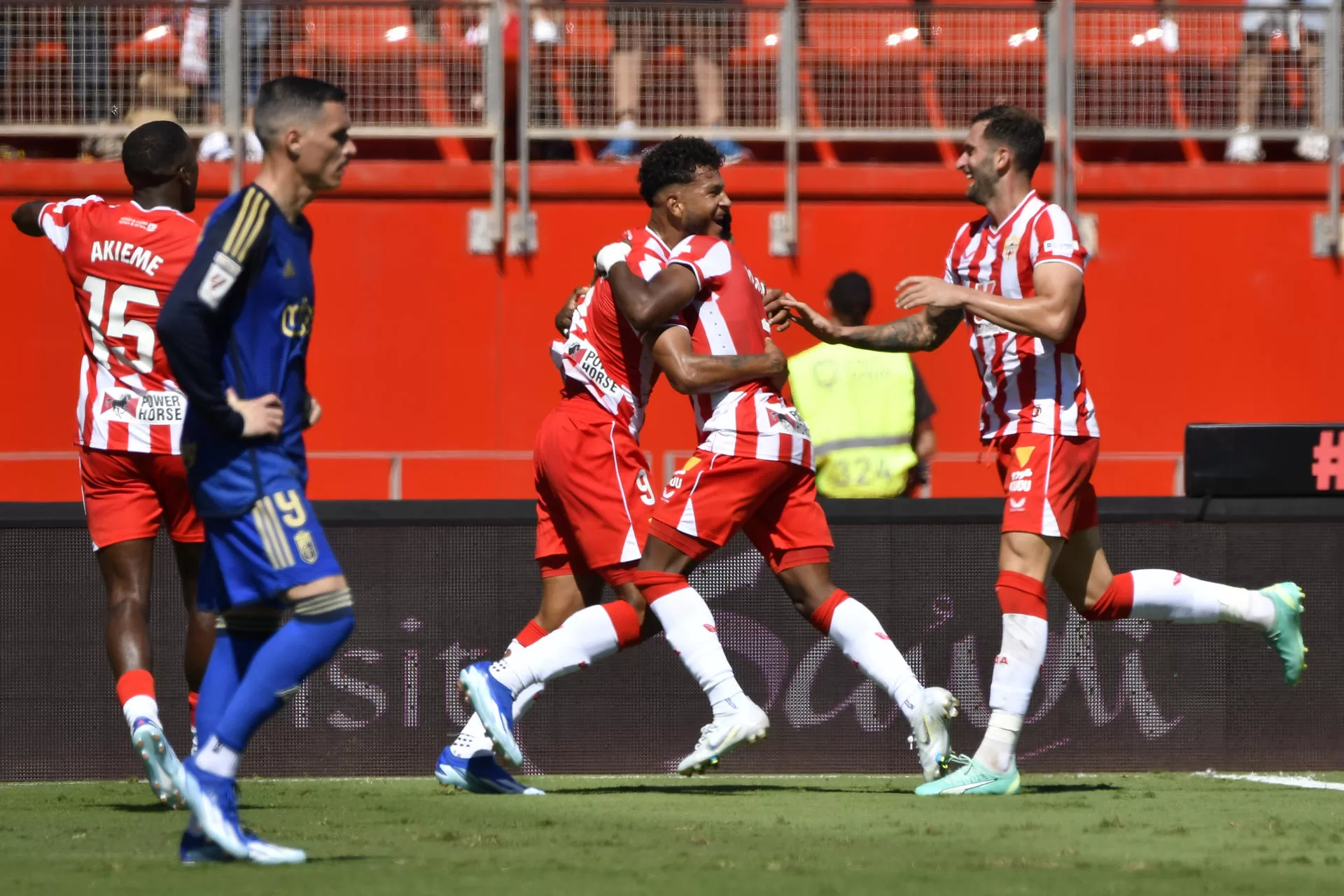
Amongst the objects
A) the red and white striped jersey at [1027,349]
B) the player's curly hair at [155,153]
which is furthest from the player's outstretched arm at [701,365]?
the player's curly hair at [155,153]

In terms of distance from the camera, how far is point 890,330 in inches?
267

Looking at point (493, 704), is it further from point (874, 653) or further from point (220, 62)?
point (220, 62)

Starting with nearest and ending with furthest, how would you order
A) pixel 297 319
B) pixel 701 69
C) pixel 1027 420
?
pixel 297 319 → pixel 1027 420 → pixel 701 69

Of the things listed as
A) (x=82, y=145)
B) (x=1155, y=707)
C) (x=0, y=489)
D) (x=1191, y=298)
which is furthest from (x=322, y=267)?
(x=1155, y=707)

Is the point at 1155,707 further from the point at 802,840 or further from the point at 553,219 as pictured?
the point at 553,219

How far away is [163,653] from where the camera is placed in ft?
23.9

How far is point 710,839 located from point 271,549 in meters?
1.51

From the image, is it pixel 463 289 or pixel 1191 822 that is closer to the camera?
pixel 1191 822

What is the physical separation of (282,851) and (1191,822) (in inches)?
108

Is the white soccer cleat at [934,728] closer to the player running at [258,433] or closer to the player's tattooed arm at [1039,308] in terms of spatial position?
the player's tattooed arm at [1039,308]

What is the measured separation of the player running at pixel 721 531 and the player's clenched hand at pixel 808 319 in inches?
6.0

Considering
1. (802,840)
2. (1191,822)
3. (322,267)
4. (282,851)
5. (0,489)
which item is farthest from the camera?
(322,267)

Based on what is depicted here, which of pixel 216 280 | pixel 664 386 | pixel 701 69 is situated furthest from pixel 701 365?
pixel 701 69

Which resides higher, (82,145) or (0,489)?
(82,145)
